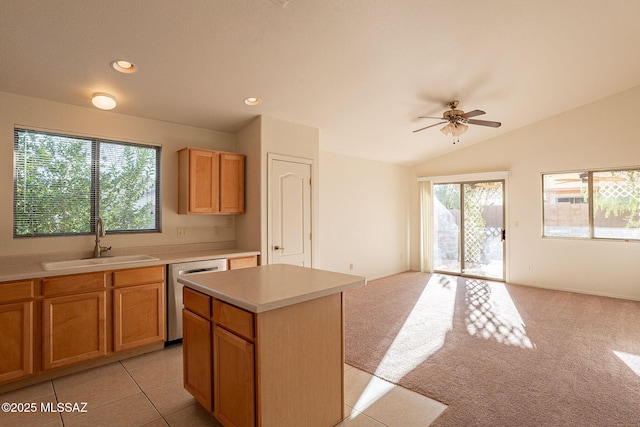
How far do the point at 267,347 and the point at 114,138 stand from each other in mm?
2958

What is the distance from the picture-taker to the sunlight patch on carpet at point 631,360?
2.70 metres

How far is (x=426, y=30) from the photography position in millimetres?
2703

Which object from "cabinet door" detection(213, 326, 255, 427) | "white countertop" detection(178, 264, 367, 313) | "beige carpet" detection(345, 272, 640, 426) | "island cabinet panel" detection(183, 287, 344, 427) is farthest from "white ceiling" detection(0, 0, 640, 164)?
"beige carpet" detection(345, 272, 640, 426)

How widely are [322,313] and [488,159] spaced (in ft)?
18.6

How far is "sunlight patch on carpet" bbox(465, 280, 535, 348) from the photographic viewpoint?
3387 millimetres

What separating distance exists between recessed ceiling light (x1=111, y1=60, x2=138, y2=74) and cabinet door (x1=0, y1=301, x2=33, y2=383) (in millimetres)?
1948

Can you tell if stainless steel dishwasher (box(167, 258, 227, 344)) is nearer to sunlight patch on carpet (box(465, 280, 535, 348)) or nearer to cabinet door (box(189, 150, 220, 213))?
cabinet door (box(189, 150, 220, 213))

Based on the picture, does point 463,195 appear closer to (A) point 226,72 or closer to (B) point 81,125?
(A) point 226,72

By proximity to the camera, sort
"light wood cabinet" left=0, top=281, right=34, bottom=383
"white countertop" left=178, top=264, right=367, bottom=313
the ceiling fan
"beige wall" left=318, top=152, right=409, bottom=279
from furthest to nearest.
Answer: "beige wall" left=318, top=152, right=409, bottom=279, the ceiling fan, "light wood cabinet" left=0, top=281, right=34, bottom=383, "white countertop" left=178, top=264, right=367, bottom=313

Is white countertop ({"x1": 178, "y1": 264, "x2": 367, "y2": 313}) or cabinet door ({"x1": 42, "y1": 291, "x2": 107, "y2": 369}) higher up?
white countertop ({"x1": 178, "y1": 264, "x2": 367, "y2": 313})

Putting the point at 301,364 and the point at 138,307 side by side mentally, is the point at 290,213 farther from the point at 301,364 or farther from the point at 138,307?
the point at 301,364

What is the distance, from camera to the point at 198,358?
6.74 ft

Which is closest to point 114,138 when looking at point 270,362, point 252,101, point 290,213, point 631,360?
point 252,101

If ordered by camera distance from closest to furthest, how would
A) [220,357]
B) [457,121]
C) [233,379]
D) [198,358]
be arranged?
[233,379]
[220,357]
[198,358]
[457,121]
